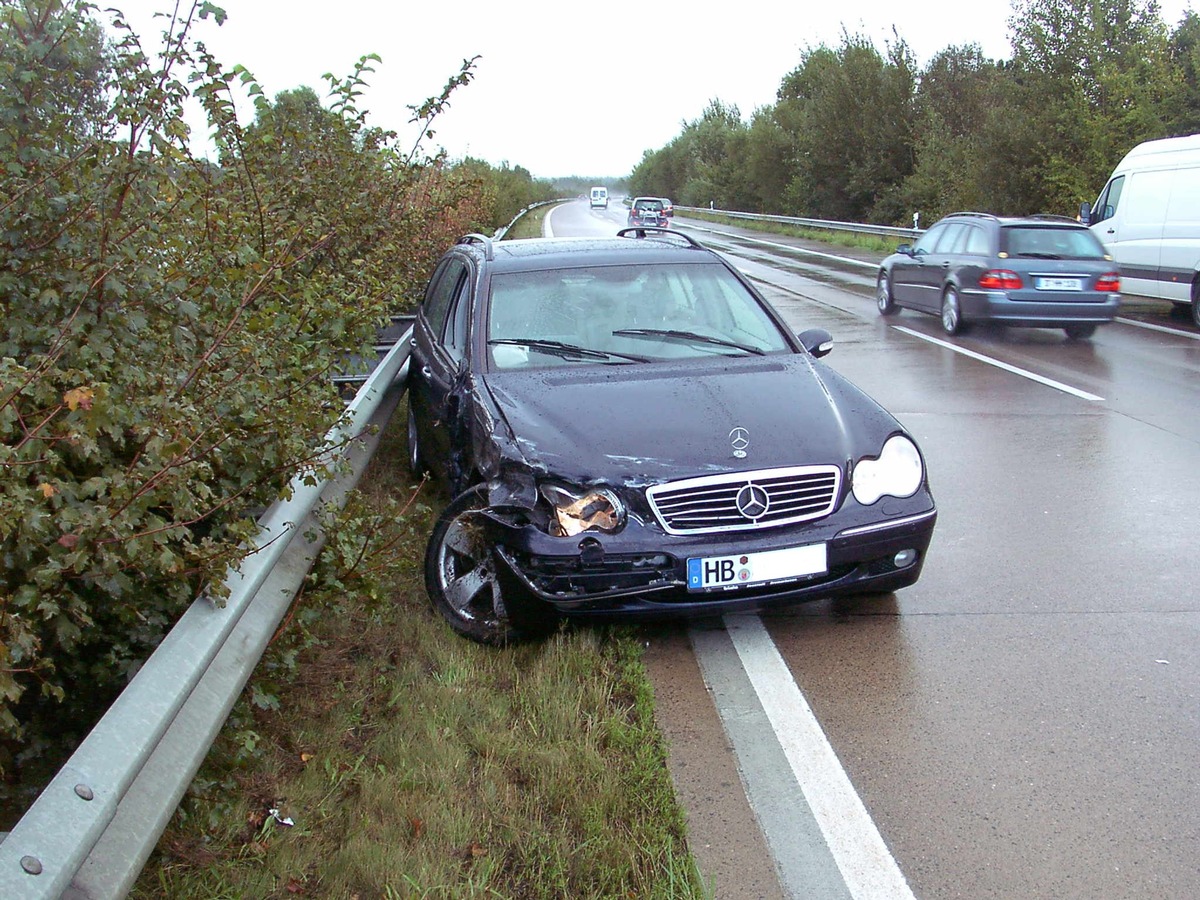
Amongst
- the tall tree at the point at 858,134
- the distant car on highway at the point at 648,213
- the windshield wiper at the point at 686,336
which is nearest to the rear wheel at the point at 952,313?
the windshield wiper at the point at 686,336

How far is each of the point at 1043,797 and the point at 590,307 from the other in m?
3.48

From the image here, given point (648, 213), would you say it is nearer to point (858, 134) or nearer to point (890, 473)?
point (858, 134)

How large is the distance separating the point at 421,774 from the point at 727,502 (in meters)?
1.65

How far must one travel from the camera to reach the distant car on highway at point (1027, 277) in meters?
13.6

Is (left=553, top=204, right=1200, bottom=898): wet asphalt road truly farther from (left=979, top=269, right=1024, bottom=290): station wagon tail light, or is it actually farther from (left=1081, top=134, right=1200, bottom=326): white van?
(left=1081, top=134, right=1200, bottom=326): white van

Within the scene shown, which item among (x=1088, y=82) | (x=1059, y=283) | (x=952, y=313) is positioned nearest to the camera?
(x=1059, y=283)

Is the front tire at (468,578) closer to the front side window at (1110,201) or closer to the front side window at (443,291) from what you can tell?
the front side window at (443,291)

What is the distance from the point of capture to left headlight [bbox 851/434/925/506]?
4.87 meters

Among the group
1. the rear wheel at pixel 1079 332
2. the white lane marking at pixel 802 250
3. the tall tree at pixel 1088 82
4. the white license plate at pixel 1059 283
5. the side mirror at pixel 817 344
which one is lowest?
the white lane marking at pixel 802 250

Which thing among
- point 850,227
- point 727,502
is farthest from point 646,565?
point 850,227

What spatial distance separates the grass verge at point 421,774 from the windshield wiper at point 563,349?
5.04 feet

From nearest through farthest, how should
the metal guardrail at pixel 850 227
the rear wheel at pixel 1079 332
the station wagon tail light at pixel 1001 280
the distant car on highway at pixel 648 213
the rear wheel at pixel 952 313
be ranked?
the station wagon tail light at pixel 1001 280, the rear wheel at pixel 1079 332, the rear wheel at pixel 952 313, the metal guardrail at pixel 850 227, the distant car on highway at pixel 648 213

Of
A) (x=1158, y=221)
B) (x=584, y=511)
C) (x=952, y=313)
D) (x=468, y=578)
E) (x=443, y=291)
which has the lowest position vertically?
(x=952, y=313)

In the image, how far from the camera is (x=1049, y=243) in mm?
13961
